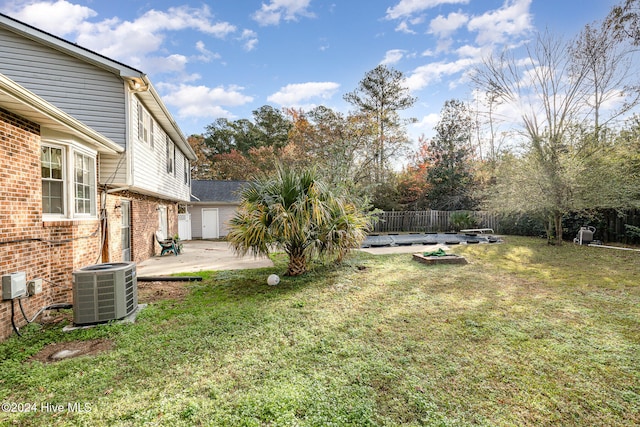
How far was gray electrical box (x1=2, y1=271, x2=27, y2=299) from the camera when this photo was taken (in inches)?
139

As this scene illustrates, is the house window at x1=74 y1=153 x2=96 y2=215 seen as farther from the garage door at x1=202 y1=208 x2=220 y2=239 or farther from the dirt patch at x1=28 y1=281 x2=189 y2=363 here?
the garage door at x1=202 y1=208 x2=220 y2=239

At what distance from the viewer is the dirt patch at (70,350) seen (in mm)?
3232

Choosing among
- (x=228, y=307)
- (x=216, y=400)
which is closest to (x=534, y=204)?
(x=228, y=307)

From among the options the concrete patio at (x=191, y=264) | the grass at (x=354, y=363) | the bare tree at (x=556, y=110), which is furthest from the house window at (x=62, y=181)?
the bare tree at (x=556, y=110)

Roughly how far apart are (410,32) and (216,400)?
1350 centimetres

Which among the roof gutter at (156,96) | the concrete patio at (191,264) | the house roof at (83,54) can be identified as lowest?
the concrete patio at (191,264)

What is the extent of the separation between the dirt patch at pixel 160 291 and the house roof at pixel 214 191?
37.9ft

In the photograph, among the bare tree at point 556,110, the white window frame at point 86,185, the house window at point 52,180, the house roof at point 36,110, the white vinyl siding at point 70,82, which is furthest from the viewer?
the bare tree at point 556,110

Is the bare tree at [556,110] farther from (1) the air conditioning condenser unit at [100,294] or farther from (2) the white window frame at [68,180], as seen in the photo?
(2) the white window frame at [68,180]

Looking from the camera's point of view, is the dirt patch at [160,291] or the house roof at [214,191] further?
the house roof at [214,191]

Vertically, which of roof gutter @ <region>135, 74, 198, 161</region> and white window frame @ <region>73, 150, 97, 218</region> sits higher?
roof gutter @ <region>135, 74, 198, 161</region>

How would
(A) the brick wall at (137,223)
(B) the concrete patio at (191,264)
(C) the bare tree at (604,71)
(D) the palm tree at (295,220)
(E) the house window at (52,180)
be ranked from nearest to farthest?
(E) the house window at (52,180), (D) the palm tree at (295,220), (A) the brick wall at (137,223), (B) the concrete patio at (191,264), (C) the bare tree at (604,71)

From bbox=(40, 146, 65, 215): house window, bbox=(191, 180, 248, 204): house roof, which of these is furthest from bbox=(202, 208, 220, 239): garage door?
bbox=(40, 146, 65, 215): house window

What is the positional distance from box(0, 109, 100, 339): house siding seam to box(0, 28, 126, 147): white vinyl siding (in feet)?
9.20
